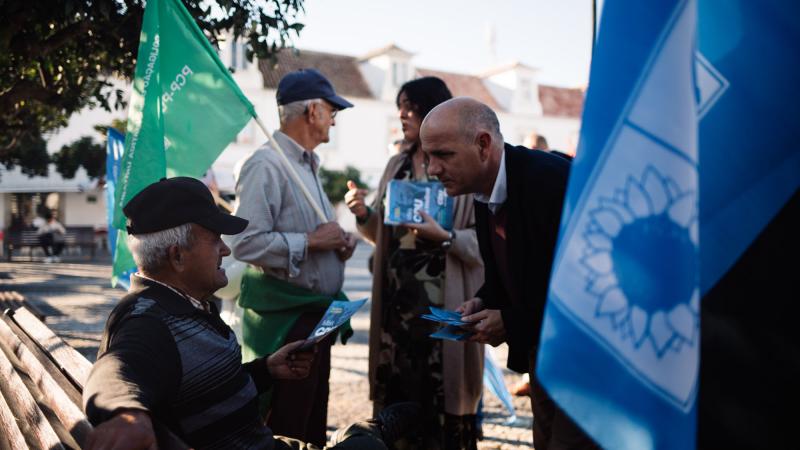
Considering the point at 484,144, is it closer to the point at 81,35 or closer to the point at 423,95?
the point at 423,95

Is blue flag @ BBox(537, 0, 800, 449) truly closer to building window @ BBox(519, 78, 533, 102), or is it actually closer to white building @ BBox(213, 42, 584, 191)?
white building @ BBox(213, 42, 584, 191)

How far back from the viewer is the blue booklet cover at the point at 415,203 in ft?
12.8

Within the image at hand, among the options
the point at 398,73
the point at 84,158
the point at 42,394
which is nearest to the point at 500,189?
the point at 42,394

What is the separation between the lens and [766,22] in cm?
158

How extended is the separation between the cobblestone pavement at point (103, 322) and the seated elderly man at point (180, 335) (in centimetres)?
295

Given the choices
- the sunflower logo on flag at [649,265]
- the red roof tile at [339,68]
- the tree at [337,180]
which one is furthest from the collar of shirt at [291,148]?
the red roof tile at [339,68]

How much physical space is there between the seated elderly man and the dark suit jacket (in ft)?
3.02

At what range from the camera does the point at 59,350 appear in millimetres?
3438

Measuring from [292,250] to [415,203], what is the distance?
719 millimetres

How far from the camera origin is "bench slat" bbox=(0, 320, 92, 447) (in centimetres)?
214

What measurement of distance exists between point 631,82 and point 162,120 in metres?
2.61

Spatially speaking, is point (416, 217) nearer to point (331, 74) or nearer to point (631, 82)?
point (631, 82)

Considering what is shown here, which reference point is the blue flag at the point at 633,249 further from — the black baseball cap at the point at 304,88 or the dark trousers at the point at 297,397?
the black baseball cap at the point at 304,88

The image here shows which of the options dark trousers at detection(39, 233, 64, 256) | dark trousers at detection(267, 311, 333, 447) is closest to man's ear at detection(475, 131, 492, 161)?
dark trousers at detection(267, 311, 333, 447)
